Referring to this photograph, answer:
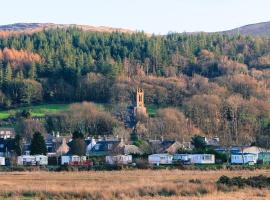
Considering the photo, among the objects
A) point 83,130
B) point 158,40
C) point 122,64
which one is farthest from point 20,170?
point 158,40

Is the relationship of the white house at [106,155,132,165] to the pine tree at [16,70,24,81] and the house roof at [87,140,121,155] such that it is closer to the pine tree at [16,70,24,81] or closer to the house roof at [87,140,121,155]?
the house roof at [87,140,121,155]

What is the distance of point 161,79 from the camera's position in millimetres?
156500

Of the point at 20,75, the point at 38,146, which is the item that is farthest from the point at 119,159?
the point at 20,75

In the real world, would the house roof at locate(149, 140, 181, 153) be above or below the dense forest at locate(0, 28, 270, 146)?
below

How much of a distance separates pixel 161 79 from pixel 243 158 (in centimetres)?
7885

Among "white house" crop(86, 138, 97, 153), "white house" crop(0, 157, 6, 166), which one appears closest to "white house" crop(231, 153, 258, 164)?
"white house" crop(86, 138, 97, 153)

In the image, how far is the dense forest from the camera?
372ft

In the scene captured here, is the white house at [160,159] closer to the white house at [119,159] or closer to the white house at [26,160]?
the white house at [119,159]

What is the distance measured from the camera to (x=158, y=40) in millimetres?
199125

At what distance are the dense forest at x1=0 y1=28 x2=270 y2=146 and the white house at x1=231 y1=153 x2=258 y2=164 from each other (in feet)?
40.3

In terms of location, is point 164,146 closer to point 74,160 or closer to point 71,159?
point 71,159

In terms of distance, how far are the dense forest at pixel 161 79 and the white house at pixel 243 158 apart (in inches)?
484

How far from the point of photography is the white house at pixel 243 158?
78.7 meters

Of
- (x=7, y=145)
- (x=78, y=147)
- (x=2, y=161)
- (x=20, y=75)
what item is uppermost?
(x=20, y=75)
